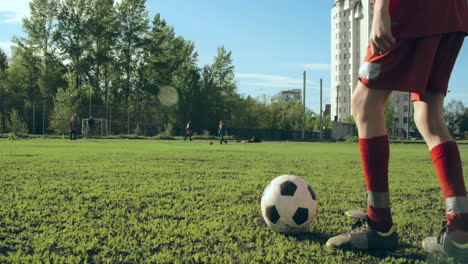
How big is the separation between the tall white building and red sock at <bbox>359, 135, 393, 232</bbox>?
96.4 meters

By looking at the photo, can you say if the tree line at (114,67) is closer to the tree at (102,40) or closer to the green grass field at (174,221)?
the tree at (102,40)

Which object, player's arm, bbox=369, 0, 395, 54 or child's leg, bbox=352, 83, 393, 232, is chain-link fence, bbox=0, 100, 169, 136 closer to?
child's leg, bbox=352, 83, 393, 232

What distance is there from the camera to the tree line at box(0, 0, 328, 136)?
4606 centimetres

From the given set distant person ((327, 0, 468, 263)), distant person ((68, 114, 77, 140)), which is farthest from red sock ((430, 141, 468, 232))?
distant person ((68, 114, 77, 140))

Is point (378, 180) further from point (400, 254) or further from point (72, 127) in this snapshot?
point (72, 127)

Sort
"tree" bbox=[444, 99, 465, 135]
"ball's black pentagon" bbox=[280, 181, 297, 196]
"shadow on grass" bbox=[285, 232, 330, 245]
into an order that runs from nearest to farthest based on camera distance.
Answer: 1. "shadow on grass" bbox=[285, 232, 330, 245]
2. "ball's black pentagon" bbox=[280, 181, 297, 196]
3. "tree" bbox=[444, 99, 465, 135]

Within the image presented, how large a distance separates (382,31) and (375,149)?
2.36ft

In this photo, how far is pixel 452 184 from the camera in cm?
238

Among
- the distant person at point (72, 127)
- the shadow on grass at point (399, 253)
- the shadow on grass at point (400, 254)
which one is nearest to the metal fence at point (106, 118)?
the distant person at point (72, 127)

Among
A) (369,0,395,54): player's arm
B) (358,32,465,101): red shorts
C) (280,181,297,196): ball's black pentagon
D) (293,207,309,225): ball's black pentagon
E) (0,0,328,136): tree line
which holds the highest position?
(0,0,328,136): tree line

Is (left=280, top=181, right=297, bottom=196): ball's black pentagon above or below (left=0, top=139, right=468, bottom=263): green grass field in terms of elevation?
above

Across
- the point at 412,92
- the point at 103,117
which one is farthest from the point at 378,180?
the point at 103,117

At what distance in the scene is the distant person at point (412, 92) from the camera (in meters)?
2.31

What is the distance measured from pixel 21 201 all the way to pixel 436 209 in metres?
3.88
